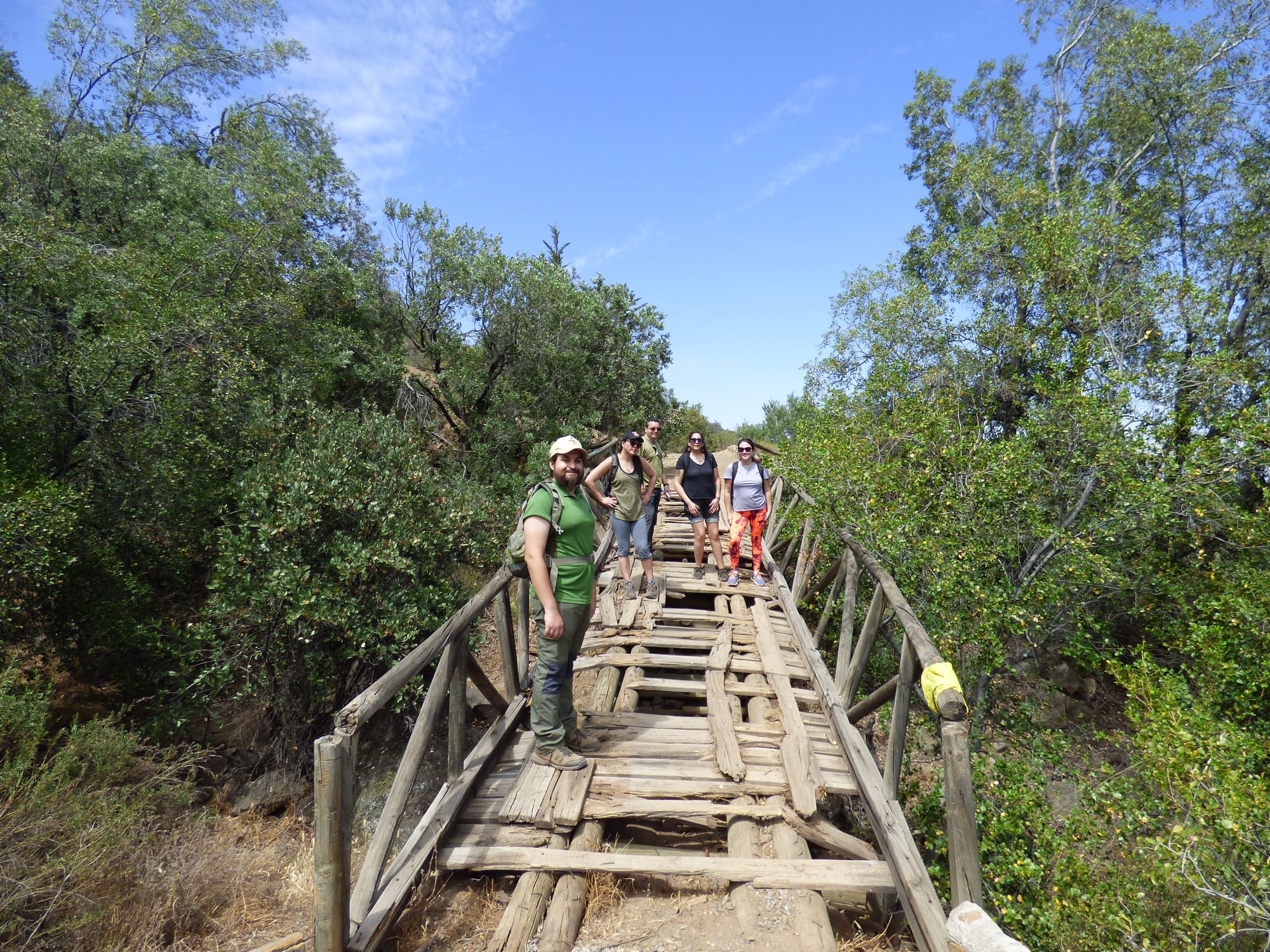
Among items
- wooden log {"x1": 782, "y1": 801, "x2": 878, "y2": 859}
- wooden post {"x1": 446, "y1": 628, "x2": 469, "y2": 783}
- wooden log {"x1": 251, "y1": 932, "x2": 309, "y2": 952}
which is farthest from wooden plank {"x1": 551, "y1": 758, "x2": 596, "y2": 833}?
wooden log {"x1": 251, "y1": 932, "x2": 309, "y2": 952}

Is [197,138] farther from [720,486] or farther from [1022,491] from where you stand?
[1022,491]

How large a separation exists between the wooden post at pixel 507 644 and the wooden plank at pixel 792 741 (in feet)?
6.29

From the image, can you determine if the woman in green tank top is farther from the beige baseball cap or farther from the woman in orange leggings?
the beige baseball cap

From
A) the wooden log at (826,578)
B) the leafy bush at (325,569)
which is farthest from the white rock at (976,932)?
the leafy bush at (325,569)

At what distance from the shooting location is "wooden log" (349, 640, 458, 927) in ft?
7.91

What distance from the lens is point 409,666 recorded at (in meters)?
2.71

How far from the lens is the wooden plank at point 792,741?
3131 mm

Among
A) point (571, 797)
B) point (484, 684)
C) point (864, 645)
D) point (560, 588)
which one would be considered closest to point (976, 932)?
point (571, 797)

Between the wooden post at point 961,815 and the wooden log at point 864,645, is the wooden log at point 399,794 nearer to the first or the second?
the wooden post at point 961,815

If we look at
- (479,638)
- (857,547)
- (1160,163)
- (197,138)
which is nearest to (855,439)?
(857,547)

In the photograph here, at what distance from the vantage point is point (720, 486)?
6.54 metres

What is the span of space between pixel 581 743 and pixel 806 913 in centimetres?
161

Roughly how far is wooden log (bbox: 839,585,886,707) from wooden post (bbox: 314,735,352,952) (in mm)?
3197

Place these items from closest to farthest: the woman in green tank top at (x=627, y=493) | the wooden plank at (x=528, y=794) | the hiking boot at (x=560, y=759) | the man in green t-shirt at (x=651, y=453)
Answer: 1. the wooden plank at (x=528, y=794)
2. the hiking boot at (x=560, y=759)
3. the woman in green tank top at (x=627, y=493)
4. the man in green t-shirt at (x=651, y=453)
